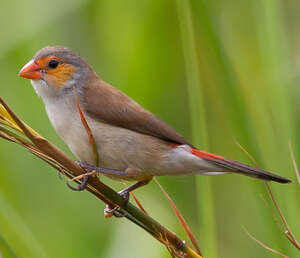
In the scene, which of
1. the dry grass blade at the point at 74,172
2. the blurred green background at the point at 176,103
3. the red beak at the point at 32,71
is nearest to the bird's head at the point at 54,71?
the red beak at the point at 32,71

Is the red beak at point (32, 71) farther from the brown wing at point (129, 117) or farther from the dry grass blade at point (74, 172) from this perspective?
the dry grass blade at point (74, 172)

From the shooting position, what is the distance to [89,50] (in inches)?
159

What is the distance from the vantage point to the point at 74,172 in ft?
5.90

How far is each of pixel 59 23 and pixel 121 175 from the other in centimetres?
161

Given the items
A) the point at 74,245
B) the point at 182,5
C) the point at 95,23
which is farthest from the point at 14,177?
the point at 182,5

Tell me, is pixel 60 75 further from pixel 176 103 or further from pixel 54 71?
pixel 176 103

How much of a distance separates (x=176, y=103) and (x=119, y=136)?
1440 millimetres

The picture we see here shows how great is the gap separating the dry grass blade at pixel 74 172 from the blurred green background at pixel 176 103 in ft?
1.20

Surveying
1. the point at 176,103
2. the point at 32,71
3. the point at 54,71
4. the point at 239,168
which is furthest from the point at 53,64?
the point at 176,103

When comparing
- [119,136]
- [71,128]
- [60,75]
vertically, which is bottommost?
[119,136]

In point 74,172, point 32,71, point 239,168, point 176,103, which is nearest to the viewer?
point 74,172

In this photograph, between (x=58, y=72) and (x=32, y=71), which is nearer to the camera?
(x=32, y=71)

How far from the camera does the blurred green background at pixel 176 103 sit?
2.26m

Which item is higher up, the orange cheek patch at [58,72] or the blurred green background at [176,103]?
the orange cheek patch at [58,72]
